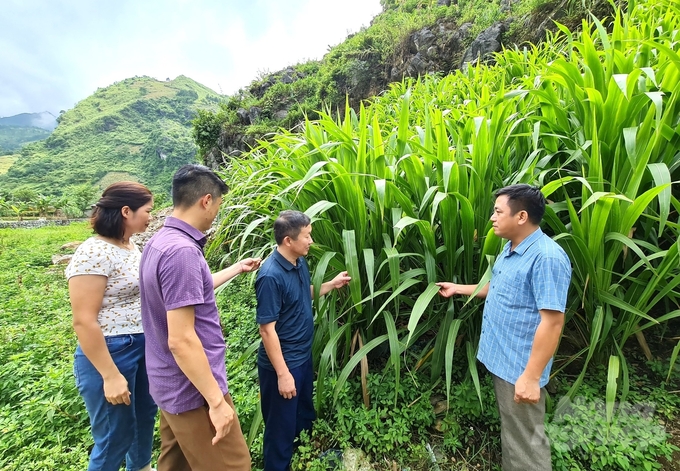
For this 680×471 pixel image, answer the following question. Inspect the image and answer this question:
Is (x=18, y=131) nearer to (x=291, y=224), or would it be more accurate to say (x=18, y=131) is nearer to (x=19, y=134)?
(x=19, y=134)

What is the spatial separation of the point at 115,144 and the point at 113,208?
198 feet

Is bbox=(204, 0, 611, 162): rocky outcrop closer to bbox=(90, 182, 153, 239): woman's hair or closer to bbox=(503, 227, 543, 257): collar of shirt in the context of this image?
bbox=(90, 182, 153, 239): woman's hair

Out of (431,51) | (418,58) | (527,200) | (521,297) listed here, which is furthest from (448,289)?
(418,58)

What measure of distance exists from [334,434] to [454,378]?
2.07 feet

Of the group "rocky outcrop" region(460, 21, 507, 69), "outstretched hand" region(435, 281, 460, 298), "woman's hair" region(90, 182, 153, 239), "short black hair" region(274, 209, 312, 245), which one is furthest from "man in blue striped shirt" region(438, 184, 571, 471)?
"rocky outcrop" region(460, 21, 507, 69)

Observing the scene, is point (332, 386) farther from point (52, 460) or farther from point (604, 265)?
point (52, 460)

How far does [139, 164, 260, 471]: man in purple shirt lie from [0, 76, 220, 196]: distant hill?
109 feet

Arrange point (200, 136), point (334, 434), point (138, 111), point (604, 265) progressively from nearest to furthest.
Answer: point (604, 265) < point (334, 434) < point (200, 136) < point (138, 111)

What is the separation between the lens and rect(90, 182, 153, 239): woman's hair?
128 centimetres

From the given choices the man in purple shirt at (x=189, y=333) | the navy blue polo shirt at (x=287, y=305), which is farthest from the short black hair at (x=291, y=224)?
the man in purple shirt at (x=189, y=333)

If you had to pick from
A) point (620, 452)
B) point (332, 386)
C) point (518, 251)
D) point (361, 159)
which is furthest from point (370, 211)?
point (620, 452)

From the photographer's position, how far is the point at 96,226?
1274 millimetres

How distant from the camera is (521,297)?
1104 millimetres

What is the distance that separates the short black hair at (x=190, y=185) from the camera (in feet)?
3.55
